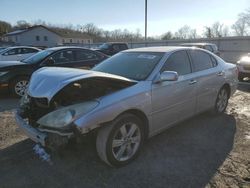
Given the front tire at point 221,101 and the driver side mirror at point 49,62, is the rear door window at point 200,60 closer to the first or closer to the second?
the front tire at point 221,101

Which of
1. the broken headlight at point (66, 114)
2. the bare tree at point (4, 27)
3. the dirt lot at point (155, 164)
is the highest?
the bare tree at point (4, 27)

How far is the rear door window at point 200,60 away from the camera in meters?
4.98

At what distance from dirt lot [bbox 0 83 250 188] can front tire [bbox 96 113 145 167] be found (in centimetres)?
15

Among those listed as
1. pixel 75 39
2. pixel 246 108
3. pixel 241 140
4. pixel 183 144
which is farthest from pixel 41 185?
pixel 75 39

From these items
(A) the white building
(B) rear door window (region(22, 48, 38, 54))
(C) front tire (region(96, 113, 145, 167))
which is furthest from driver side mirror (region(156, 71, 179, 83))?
(A) the white building

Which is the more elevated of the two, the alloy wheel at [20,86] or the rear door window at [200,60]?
the rear door window at [200,60]

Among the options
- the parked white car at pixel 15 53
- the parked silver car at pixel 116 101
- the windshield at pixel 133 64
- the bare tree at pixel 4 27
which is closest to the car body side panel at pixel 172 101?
the parked silver car at pixel 116 101

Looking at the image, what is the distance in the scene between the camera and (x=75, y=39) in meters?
67.5

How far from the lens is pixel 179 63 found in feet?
15.1

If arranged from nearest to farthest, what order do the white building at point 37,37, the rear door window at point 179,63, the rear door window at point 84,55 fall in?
1. the rear door window at point 179,63
2. the rear door window at point 84,55
3. the white building at point 37,37

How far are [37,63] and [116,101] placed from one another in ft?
17.9

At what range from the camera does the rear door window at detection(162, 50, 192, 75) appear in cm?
434

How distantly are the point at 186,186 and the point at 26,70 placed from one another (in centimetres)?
619

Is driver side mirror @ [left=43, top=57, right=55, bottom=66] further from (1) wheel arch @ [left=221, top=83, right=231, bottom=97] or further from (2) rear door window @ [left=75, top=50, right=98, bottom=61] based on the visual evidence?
(1) wheel arch @ [left=221, top=83, right=231, bottom=97]
